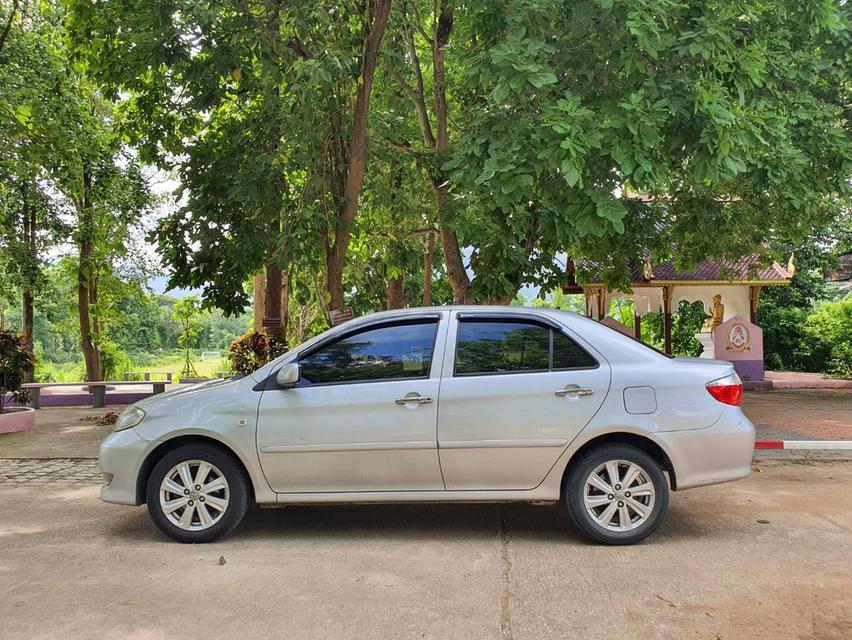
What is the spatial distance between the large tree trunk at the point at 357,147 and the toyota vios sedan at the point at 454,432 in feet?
14.5

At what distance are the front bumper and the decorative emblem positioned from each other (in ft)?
51.9

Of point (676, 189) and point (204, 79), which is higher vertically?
point (204, 79)

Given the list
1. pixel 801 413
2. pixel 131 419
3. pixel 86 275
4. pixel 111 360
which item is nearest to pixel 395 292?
pixel 86 275

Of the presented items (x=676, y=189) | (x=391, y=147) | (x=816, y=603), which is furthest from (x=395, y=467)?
(x=676, y=189)

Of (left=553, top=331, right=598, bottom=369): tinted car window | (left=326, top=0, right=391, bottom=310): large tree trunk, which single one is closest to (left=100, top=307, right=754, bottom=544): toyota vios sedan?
(left=553, top=331, right=598, bottom=369): tinted car window

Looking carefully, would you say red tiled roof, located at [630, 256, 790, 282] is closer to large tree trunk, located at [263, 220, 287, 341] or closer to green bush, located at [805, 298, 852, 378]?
green bush, located at [805, 298, 852, 378]

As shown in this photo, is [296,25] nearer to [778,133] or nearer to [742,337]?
[778,133]

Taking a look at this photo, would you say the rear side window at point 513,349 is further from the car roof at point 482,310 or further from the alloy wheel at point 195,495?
the alloy wheel at point 195,495

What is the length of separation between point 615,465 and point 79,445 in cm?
805

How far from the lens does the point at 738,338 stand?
18.0 meters

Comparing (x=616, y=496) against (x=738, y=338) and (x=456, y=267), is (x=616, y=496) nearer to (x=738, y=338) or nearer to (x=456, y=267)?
(x=456, y=267)

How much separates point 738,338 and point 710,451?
14.1 meters

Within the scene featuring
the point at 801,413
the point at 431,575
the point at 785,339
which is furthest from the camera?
the point at 785,339

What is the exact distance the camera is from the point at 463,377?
5.18 metres
